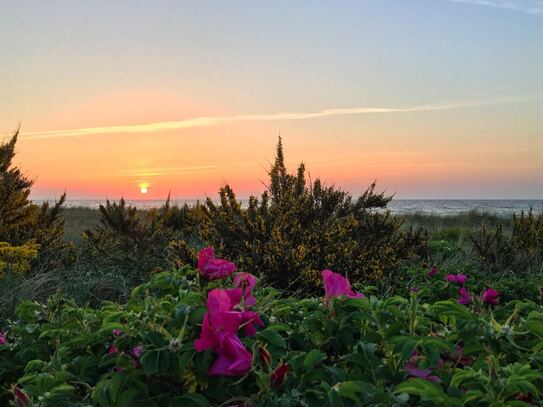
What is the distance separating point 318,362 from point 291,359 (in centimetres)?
7

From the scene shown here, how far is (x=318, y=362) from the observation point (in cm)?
157

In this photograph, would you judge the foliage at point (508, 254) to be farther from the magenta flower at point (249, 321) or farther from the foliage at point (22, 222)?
the magenta flower at point (249, 321)

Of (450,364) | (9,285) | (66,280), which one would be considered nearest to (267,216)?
(66,280)

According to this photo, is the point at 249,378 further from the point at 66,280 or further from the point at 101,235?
the point at 101,235

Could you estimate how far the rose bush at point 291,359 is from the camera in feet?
4.58

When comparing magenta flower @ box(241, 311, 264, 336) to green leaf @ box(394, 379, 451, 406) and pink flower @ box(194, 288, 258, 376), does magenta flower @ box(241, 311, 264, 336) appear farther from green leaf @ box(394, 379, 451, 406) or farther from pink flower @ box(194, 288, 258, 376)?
green leaf @ box(394, 379, 451, 406)

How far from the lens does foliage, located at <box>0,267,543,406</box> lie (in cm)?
138

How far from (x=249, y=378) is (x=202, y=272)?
2.00ft

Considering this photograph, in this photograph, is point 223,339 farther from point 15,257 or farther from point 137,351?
point 15,257

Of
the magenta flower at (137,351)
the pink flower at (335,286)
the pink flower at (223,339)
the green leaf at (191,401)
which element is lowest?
the green leaf at (191,401)

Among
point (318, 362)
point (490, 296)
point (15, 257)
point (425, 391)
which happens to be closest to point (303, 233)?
point (490, 296)

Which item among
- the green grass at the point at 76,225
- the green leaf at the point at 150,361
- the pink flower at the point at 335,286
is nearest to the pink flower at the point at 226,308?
the green leaf at the point at 150,361

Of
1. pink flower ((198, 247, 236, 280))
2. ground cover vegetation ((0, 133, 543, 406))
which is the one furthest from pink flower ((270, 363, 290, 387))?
pink flower ((198, 247, 236, 280))

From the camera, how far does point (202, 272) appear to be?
2102 mm
